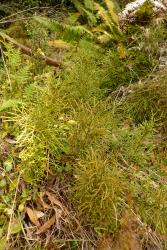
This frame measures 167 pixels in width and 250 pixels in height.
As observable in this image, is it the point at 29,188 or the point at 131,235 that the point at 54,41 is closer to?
the point at 29,188

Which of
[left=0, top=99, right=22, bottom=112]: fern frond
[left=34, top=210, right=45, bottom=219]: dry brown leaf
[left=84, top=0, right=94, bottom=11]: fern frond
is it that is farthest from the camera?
[left=84, top=0, right=94, bottom=11]: fern frond

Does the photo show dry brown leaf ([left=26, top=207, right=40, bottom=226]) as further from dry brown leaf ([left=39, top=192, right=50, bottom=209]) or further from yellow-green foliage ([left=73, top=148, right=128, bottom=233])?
yellow-green foliage ([left=73, top=148, right=128, bottom=233])

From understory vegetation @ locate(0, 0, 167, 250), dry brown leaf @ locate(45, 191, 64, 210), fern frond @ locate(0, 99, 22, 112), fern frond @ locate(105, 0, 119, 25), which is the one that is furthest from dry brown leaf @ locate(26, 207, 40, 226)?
fern frond @ locate(105, 0, 119, 25)

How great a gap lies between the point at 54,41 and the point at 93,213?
2357 mm

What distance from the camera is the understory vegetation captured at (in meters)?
2.75

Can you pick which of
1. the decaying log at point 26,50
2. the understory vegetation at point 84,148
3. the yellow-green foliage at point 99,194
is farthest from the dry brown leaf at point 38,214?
the decaying log at point 26,50

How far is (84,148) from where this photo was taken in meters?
3.07

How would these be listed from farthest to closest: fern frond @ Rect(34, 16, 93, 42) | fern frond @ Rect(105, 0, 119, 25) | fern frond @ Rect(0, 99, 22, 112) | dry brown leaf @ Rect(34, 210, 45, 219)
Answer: fern frond @ Rect(105, 0, 119, 25)
fern frond @ Rect(34, 16, 93, 42)
fern frond @ Rect(0, 99, 22, 112)
dry brown leaf @ Rect(34, 210, 45, 219)

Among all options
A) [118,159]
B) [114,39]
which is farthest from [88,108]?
[114,39]

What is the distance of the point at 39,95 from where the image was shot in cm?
340

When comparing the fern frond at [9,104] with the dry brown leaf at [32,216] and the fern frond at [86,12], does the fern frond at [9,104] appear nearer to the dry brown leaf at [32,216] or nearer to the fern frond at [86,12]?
the dry brown leaf at [32,216]

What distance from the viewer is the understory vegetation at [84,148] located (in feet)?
9.01

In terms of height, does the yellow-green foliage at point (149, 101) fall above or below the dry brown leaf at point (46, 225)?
above

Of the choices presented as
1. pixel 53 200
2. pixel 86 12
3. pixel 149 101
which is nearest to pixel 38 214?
pixel 53 200
